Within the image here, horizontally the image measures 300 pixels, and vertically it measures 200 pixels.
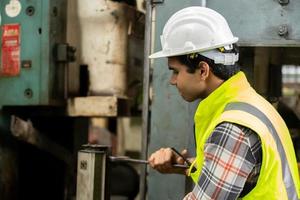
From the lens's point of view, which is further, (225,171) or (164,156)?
(164,156)

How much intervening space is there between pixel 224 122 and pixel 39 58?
3.27ft

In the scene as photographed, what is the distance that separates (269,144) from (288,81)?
108 inches

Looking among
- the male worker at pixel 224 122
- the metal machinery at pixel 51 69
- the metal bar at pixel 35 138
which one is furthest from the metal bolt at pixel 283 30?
the metal bar at pixel 35 138

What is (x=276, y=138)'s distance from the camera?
45.6 inches

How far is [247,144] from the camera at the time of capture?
3.55 ft

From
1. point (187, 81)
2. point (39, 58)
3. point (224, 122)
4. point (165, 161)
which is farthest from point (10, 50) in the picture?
point (224, 122)

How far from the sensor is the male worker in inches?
42.8

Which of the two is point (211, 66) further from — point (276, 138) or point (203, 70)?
point (276, 138)

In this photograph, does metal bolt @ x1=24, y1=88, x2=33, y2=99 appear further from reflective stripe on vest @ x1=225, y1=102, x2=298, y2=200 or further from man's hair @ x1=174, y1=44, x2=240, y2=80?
reflective stripe on vest @ x1=225, y1=102, x2=298, y2=200

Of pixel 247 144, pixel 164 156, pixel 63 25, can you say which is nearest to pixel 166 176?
pixel 164 156

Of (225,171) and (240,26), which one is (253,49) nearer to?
(240,26)

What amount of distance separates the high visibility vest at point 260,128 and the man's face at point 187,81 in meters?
0.03

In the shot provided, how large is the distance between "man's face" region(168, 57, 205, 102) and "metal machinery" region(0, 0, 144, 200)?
68 centimetres

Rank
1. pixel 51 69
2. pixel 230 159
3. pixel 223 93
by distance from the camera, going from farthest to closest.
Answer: pixel 51 69 → pixel 223 93 → pixel 230 159
